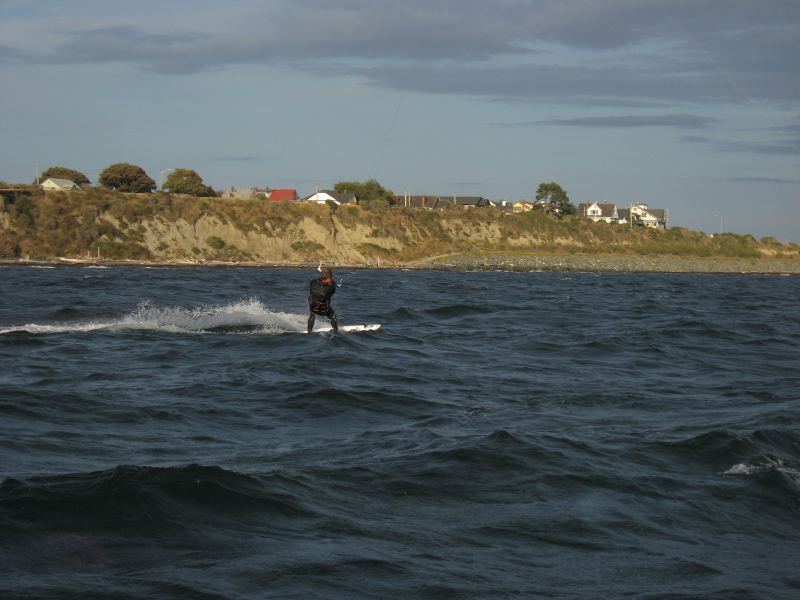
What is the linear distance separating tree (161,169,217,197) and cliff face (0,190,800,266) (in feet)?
58.7

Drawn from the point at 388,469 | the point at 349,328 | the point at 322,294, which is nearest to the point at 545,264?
the point at 349,328

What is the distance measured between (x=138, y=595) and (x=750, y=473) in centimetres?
845

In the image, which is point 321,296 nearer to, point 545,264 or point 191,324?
point 191,324

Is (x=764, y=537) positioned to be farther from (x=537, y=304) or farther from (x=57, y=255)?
(x=57, y=255)

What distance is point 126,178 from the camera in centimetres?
13262

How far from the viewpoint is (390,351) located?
2617 centimetres

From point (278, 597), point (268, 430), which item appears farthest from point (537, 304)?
point (278, 597)

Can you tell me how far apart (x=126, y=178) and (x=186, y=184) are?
7.70 metres

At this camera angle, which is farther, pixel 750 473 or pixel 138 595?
pixel 750 473

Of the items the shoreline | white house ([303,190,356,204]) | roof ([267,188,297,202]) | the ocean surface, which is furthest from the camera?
roof ([267,188,297,202])

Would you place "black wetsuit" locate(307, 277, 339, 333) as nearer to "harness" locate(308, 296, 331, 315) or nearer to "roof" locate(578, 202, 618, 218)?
"harness" locate(308, 296, 331, 315)

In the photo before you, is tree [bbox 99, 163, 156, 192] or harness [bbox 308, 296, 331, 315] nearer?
harness [bbox 308, 296, 331, 315]

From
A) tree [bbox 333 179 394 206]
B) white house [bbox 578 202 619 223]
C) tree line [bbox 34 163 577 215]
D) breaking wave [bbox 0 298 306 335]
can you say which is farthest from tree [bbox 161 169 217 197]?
breaking wave [bbox 0 298 306 335]

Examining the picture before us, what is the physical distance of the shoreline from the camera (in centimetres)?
9369
